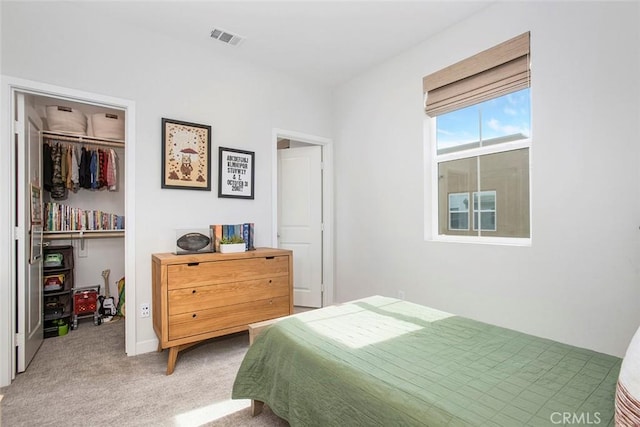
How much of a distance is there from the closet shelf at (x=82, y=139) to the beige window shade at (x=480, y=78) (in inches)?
140

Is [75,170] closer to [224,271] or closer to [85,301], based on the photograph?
[85,301]

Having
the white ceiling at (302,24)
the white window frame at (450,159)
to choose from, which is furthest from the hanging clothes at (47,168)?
the white window frame at (450,159)

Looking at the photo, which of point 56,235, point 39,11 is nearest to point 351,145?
point 39,11

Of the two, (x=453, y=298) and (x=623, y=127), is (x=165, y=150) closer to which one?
(x=453, y=298)

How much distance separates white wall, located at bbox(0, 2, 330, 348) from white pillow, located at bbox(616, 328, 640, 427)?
283 cm

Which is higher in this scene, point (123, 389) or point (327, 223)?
point (327, 223)

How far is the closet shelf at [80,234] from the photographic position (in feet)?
11.0

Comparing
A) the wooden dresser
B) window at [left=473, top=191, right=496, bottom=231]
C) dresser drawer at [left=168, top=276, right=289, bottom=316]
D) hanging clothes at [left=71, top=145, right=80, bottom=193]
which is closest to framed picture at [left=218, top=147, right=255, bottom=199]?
the wooden dresser

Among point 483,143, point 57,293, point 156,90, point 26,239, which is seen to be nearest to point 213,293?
point 26,239

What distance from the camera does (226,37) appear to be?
2.75m

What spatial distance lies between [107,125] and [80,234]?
1287mm

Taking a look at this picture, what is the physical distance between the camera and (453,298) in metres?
2.58

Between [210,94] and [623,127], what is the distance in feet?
10.3

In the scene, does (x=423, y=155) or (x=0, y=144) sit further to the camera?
(x=423, y=155)
